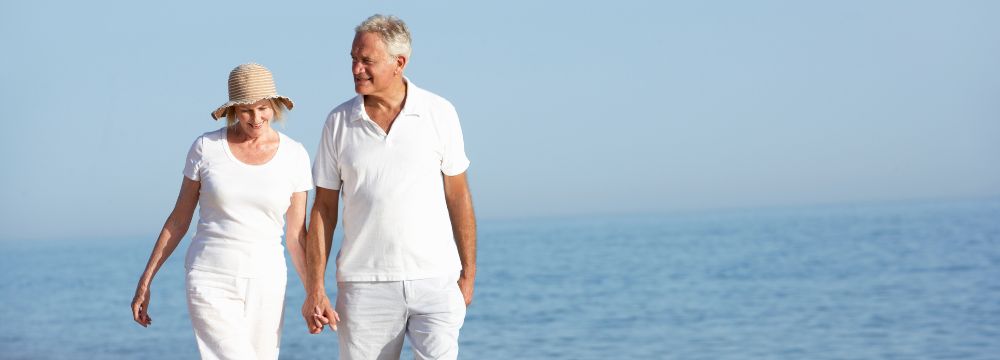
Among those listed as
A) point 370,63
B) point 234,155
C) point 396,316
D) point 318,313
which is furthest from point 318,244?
point 370,63

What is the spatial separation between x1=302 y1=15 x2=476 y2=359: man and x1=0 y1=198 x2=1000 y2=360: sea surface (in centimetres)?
936

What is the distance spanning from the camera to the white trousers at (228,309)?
4031mm

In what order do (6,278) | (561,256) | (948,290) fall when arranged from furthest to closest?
(561,256)
(6,278)
(948,290)

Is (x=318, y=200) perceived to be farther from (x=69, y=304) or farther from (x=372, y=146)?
(x=69, y=304)

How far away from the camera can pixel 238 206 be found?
404cm

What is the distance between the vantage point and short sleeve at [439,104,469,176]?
3.97 m

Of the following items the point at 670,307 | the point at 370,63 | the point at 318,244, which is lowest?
the point at 670,307

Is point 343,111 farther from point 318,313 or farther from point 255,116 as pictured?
point 318,313

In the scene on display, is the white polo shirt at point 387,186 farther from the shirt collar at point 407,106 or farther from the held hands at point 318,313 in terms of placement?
the held hands at point 318,313

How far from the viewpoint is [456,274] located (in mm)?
4027

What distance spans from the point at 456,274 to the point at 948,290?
18.2 metres

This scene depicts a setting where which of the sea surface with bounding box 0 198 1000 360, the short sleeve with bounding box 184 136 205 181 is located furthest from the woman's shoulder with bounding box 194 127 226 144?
the sea surface with bounding box 0 198 1000 360

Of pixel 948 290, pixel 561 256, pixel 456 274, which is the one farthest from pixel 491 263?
pixel 456 274

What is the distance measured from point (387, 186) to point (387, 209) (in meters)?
0.07
